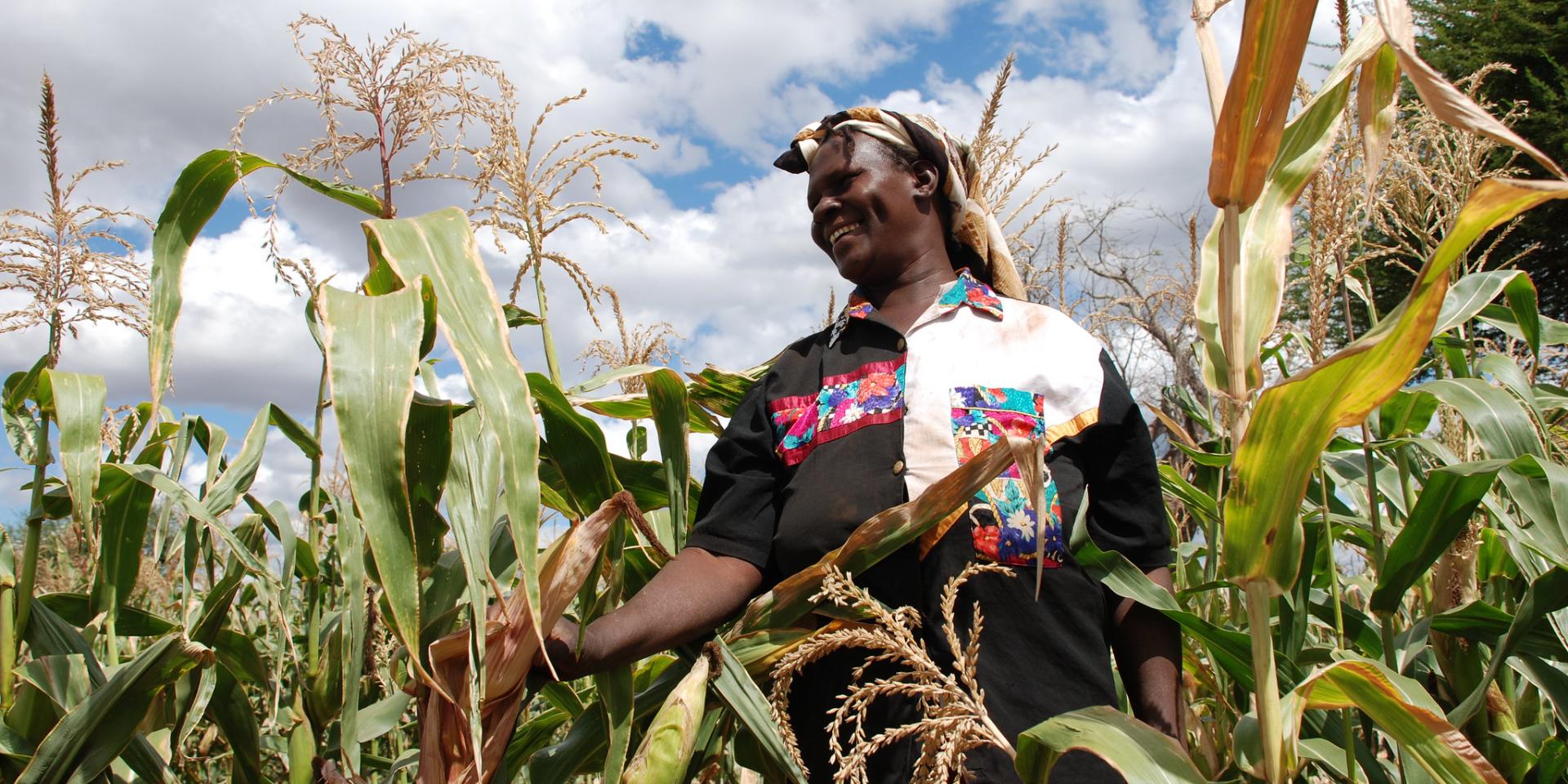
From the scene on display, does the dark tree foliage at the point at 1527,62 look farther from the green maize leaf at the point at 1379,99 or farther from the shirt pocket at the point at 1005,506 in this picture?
the green maize leaf at the point at 1379,99

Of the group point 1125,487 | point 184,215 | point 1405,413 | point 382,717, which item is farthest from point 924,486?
point 184,215

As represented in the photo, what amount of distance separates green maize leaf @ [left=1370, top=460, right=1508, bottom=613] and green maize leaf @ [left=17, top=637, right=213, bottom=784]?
5.26 ft

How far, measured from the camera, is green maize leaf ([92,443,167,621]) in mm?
1530

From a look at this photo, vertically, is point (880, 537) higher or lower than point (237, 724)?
higher

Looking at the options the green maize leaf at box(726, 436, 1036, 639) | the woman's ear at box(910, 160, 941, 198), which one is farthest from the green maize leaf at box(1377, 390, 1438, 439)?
the woman's ear at box(910, 160, 941, 198)

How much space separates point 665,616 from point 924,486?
0.43 meters

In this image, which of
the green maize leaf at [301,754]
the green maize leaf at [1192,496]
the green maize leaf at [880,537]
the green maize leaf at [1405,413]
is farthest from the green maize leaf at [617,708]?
the green maize leaf at [1405,413]

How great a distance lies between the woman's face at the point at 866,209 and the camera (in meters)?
1.80

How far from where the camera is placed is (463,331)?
1.00 m

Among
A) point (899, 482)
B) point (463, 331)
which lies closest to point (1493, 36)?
point (899, 482)

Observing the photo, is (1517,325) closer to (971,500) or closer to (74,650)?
(971,500)

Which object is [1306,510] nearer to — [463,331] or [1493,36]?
[463,331]

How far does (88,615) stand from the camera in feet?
5.43

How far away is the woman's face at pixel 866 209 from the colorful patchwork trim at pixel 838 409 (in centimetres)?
23
